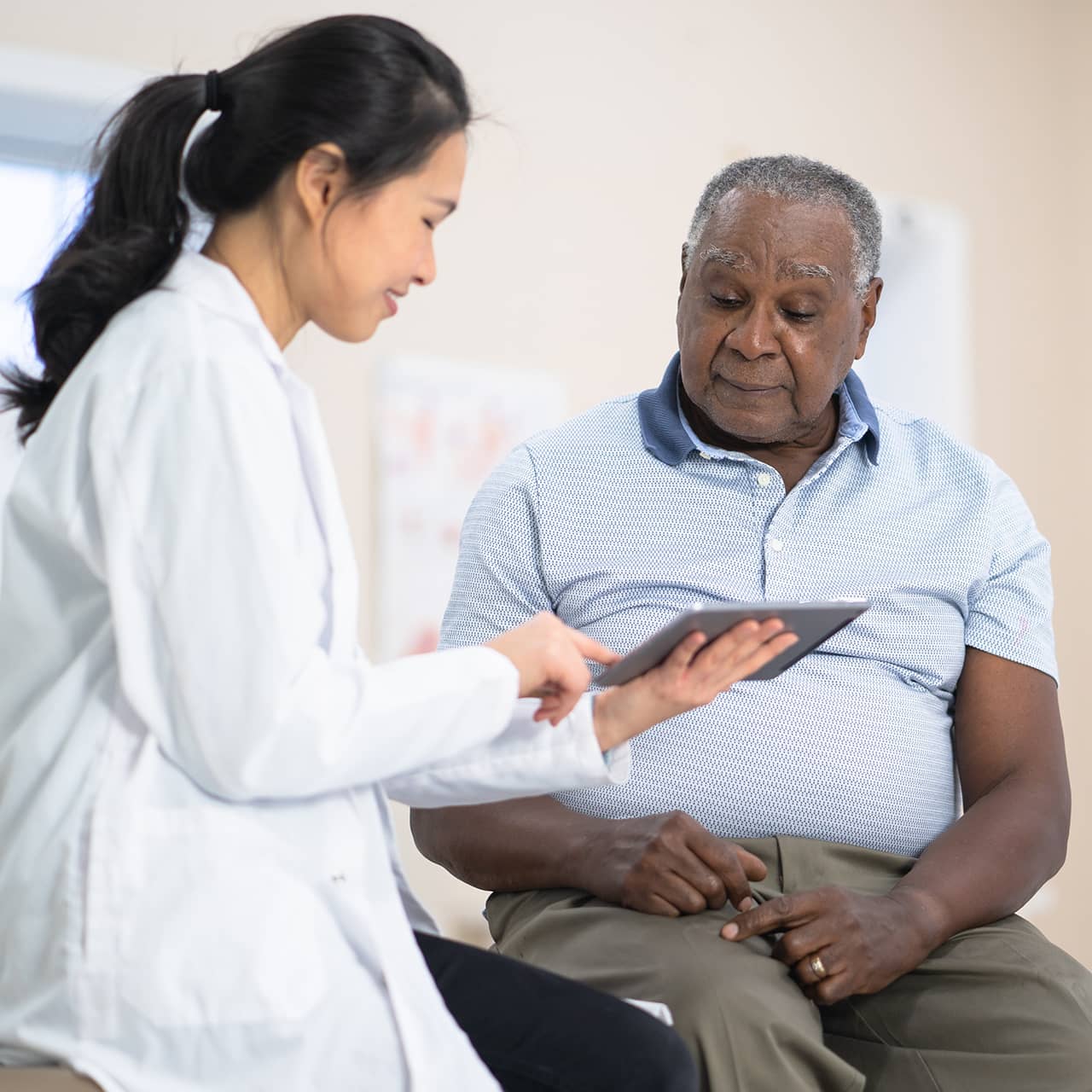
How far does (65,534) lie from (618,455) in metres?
1.02

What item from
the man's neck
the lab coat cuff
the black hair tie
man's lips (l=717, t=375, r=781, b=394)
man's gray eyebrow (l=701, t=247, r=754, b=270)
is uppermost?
the black hair tie

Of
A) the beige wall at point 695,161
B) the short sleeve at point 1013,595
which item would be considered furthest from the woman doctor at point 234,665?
the beige wall at point 695,161

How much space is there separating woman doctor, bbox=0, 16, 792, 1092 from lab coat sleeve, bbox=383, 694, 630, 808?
0.07 m

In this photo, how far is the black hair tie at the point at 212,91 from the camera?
122 cm

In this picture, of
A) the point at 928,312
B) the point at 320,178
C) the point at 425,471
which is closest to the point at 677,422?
the point at 320,178

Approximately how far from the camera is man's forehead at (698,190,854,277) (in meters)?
1.90

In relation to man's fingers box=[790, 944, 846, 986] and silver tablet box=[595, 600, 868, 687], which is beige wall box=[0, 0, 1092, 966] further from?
silver tablet box=[595, 600, 868, 687]

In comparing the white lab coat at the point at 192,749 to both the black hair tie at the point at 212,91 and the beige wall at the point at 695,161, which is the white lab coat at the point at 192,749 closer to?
the black hair tie at the point at 212,91

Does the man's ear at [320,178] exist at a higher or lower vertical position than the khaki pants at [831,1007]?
higher

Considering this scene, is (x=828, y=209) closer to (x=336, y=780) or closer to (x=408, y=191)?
(x=408, y=191)

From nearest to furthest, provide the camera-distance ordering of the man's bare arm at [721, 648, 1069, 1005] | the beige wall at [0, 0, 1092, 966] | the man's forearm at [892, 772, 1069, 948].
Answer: the man's bare arm at [721, 648, 1069, 1005] → the man's forearm at [892, 772, 1069, 948] → the beige wall at [0, 0, 1092, 966]

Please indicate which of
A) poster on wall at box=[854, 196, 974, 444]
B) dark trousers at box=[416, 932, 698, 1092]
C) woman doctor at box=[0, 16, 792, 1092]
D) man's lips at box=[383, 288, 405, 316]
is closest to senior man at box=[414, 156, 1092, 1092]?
dark trousers at box=[416, 932, 698, 1092]

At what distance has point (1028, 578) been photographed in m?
1.93

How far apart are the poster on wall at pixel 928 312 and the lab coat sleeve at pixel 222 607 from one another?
292 cm
